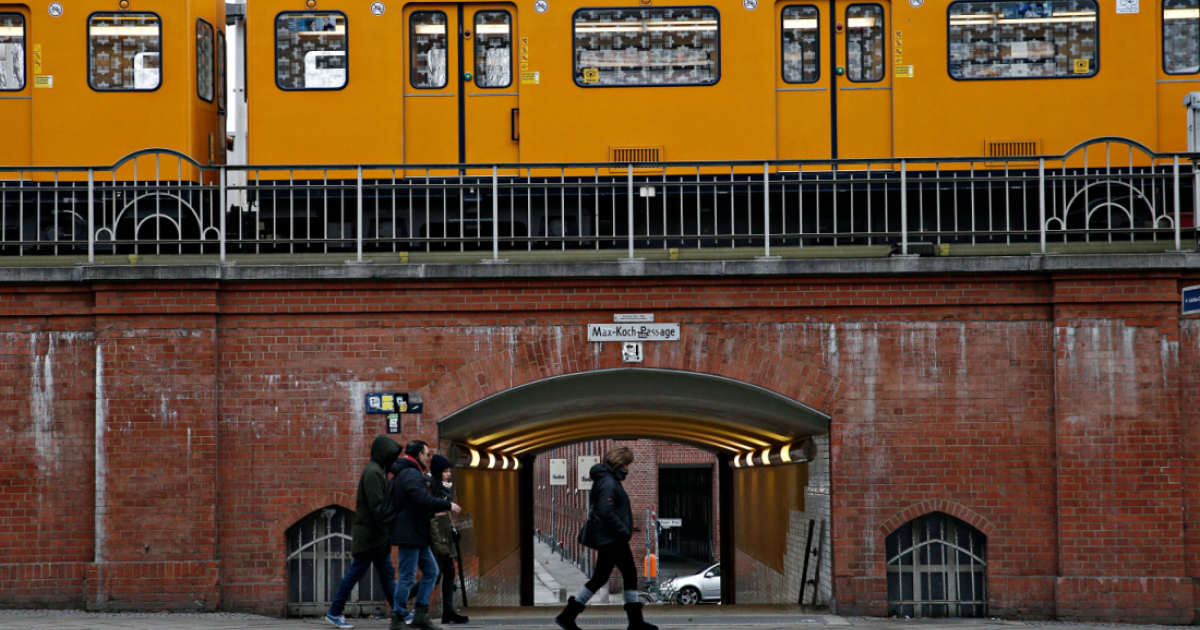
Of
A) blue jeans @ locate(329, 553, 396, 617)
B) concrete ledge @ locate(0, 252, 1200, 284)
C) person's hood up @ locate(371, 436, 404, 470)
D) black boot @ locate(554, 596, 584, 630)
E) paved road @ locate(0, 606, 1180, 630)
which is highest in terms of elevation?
concrete ledge @ locate(0, 252, 1200, 284)

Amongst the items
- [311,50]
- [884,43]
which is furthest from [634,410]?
[311,50]

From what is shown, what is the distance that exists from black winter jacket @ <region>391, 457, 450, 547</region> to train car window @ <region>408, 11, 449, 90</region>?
6.39 meters

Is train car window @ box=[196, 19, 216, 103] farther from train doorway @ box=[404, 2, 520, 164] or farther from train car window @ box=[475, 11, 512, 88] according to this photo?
train car window @ box=[475, 11, 512, 88]

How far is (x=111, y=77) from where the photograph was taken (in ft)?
47.4

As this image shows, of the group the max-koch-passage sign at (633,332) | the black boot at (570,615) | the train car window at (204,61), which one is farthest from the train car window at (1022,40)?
the train car window at (204,61)

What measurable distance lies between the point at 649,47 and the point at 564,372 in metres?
4.90

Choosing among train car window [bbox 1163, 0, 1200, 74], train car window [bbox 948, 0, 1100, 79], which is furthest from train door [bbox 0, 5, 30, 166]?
train car window [bbox 1163, 0, 1200, 74]

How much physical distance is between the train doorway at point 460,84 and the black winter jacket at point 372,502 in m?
5.55

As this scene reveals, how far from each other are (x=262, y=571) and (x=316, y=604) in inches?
22.5

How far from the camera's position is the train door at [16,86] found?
1442 cm

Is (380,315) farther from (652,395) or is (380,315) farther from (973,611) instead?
(973,611)

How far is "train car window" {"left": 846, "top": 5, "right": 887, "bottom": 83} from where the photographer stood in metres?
14.5

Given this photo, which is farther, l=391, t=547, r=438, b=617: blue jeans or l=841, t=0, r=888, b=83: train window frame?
l=841, t=0, r=888, b=83: train window frame

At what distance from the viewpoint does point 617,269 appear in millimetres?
11156
